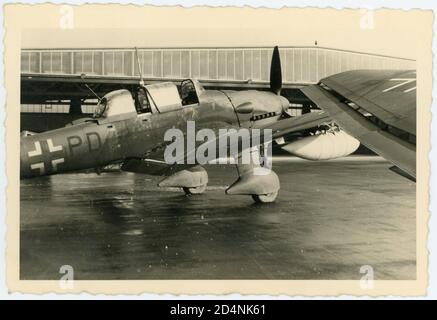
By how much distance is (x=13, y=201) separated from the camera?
4738 millimetres

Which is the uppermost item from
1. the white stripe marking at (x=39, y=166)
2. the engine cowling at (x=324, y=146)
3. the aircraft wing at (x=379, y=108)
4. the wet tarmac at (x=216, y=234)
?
the aircraft wing at (x=379, y=108)

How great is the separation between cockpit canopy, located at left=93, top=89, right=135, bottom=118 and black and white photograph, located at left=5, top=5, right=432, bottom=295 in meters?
0.02

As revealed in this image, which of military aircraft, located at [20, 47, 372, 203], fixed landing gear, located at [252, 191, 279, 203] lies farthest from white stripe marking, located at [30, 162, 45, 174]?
fixed landing gear, located at [252, 191, 279, 203]

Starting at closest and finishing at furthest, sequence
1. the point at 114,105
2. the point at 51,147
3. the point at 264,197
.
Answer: the point at 51,147
the point at 114,105
the point at 264,197

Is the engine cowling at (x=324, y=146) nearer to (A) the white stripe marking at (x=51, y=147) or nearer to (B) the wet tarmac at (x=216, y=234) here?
(B) the wet tarmac at (x=216, y=234)

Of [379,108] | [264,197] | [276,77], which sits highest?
[276,77]

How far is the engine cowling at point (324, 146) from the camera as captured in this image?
8.20 metres

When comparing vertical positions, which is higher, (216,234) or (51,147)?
(51,147)

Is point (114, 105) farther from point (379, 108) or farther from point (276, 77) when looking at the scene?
point (379, 108)

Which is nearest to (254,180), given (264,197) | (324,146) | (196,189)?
(264,197)

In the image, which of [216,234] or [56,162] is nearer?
[216,234]

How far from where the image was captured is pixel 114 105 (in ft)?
21.6

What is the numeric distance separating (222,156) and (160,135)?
3.22 ft

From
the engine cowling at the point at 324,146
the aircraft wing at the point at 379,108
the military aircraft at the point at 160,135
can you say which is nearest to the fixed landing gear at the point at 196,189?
the military aircraft at the point at 160,135
